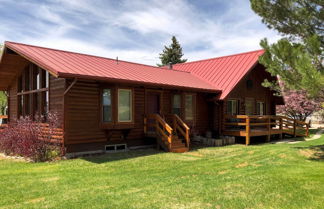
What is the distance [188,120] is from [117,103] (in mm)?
5561

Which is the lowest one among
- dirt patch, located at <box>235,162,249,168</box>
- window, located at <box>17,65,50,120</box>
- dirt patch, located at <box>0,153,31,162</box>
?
dirt patch, located at <box>0,153,31,162</box>

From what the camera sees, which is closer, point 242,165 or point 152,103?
point 242,165

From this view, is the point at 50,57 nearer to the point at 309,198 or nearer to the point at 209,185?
the point at 209,185

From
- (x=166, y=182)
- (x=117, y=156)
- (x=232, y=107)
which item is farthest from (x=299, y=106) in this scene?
(x=166, y=182)

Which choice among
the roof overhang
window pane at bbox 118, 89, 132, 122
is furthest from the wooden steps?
the roof overhang

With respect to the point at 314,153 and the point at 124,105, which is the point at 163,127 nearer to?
the point at 124,105

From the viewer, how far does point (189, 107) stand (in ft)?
53.2

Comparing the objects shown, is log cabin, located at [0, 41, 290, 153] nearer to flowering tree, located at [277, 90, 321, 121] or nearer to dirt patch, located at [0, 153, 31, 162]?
dirt patch, located at [0, 153, 31, 162]

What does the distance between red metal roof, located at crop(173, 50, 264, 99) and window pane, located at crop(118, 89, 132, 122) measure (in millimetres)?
6363

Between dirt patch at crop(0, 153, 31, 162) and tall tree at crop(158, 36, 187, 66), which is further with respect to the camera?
tall tree at crop(158, 36, 187, 66)

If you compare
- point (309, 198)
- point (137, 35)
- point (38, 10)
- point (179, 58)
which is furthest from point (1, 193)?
point (179, 58)

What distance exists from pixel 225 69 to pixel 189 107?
15.7 feet

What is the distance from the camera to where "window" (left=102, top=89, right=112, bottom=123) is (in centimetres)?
1200

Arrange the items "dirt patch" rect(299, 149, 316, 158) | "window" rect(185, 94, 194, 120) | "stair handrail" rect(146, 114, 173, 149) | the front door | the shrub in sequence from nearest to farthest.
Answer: the shrub < "dirt patch" rect(299, 149, 316, 158) < "stair handrail" rect(146, 114, 173, 149) < the front door < "window" rect(185, 94, 194, 120)
